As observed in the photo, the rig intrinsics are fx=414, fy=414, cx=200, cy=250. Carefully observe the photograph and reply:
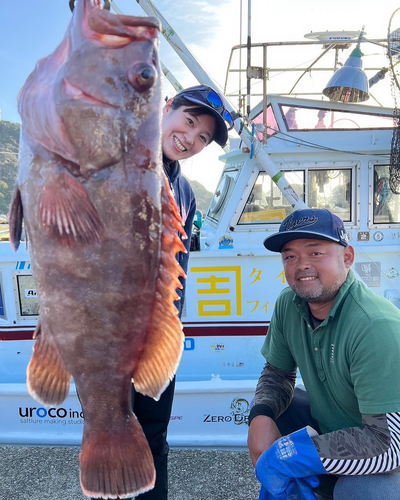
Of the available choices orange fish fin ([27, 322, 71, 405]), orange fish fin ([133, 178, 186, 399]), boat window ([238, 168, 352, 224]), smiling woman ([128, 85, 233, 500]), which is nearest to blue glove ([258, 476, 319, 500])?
smiling woman ([128, 85, 233, 500])

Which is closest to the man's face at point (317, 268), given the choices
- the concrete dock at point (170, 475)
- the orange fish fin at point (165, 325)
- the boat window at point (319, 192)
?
the orange fish fin at point (165, 325)

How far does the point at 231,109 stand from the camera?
386cm

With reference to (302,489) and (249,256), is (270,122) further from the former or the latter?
(302,489)

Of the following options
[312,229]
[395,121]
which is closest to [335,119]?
[395,121]

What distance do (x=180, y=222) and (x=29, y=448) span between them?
3.37 m

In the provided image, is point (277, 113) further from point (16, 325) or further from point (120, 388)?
point (120, 388)

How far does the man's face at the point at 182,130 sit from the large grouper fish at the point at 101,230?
2.23 ft

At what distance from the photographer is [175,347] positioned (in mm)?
1403

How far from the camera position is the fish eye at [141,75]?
48.5 inches

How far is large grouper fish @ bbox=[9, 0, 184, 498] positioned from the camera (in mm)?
1209

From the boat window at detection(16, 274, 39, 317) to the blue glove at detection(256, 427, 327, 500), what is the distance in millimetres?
Result: 2653

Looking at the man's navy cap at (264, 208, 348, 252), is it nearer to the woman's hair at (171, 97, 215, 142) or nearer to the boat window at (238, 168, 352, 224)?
the woman's hair at (171, 97, 215, 142)

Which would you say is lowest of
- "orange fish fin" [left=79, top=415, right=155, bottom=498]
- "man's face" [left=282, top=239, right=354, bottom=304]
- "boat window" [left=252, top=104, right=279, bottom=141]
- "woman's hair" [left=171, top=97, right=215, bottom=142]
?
"orange fish fin" [left=79, top=415, right=155, bottom=498]

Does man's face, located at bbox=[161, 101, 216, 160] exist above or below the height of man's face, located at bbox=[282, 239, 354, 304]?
above
